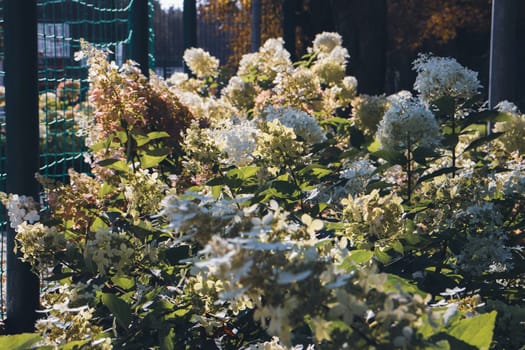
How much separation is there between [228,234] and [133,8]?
355cm

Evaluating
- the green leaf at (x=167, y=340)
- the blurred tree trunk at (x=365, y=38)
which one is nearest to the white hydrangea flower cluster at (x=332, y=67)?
the green leaf at (x=167, y=340)

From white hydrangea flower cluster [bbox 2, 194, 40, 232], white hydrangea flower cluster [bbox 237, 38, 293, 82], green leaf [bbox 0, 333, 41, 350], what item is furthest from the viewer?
white hydrangea flower cluster [bbox 237, 38, 293, 82]

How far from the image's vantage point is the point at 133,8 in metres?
4.59

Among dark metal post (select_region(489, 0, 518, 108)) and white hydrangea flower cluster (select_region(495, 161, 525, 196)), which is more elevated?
dark metal post (select_region(489, 0, 518, 108))

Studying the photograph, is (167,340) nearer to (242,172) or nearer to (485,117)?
(242,172)

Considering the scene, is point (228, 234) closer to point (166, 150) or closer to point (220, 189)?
point (220, 189)

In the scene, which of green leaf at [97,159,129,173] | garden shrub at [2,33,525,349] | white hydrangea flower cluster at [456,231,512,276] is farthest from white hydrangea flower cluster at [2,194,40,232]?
white hydrangea flower cluster at [456,231,512,276]

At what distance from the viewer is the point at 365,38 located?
848cm

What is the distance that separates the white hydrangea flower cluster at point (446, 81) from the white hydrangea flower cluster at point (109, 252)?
124 cm

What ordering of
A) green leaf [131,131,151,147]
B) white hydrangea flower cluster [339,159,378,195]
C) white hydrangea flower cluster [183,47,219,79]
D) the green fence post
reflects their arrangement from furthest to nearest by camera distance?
the green fence post → white hydrangea flower cluster [183,47,219,79] → green leaf [131,131,151,147] → white hydrangea flower cluster [339,159,378,195]

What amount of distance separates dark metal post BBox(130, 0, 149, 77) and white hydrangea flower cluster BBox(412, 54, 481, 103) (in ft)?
6.39

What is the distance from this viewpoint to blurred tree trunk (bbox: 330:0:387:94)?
825 cm

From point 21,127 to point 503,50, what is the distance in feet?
8.59

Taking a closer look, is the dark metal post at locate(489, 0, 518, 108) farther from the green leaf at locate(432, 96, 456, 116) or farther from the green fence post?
the green fence post
